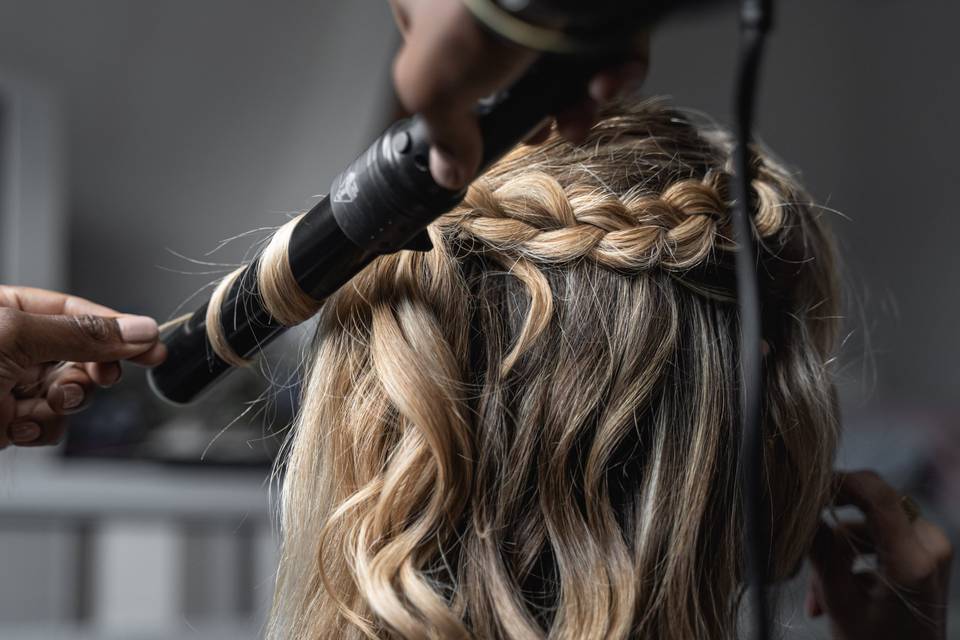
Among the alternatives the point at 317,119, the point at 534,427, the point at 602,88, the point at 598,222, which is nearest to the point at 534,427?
the point at 534,427

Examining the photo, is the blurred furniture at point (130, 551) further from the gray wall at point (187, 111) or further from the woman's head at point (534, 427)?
the woman's head at point (534, 427)

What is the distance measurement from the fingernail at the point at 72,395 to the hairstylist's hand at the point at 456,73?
44 centimetres

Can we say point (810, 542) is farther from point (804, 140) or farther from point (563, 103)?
point (804, 140)

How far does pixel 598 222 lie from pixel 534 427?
0.12 m

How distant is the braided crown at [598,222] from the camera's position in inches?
19.0

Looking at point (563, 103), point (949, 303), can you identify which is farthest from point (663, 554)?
point (949, 303)

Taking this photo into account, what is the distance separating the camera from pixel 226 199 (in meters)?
1.99

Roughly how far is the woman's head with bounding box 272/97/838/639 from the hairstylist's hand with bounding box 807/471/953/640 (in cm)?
12

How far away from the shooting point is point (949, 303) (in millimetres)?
1768

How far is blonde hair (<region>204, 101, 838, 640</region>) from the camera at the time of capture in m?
0.46

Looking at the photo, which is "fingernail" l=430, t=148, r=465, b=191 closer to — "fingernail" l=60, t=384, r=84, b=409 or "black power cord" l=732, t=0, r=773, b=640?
"black power cord" l=732, t=0, r=773, b=640

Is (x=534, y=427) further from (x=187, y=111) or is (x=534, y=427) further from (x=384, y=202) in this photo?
(x=187, y=111)

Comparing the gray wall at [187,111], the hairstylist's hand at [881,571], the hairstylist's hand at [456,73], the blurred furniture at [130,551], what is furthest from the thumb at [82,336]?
the gray wall at [187,111]

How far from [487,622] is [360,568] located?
0.07 meters
